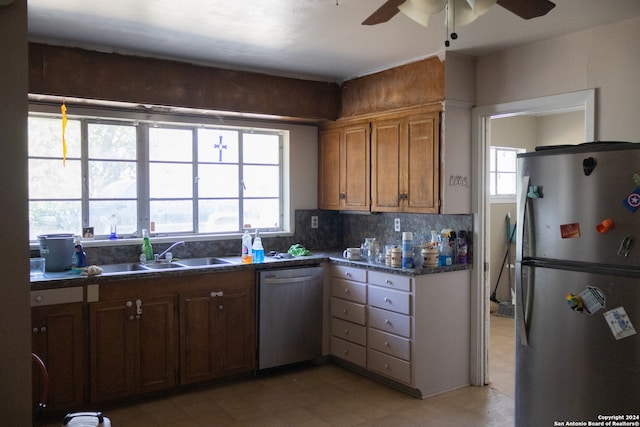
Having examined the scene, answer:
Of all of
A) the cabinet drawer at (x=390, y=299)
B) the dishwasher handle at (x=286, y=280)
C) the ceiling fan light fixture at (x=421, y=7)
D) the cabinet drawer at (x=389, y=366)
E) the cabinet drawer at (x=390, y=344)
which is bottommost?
the cabinet drawer at (x=389, y=366)

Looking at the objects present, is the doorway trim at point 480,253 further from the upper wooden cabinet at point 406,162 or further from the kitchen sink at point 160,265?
the kitchen sink at point 160,265

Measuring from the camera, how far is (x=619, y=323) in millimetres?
2490

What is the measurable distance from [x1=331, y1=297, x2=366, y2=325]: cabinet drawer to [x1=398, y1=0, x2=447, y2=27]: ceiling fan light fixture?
256cm

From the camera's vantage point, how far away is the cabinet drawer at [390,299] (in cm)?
377

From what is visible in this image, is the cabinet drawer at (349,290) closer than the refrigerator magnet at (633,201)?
No

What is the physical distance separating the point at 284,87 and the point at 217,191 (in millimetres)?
1057

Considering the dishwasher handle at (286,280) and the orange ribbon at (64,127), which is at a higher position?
the orange ribbon at (64,127)

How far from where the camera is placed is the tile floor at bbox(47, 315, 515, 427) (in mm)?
3387

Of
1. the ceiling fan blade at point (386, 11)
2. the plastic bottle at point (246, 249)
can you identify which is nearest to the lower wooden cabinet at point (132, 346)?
the plastic bottle at point (246, 249)

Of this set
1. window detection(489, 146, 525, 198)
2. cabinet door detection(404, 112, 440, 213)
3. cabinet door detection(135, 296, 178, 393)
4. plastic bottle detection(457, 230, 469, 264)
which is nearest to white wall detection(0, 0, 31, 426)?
cabinet door detection(135, 296, 178, 393)

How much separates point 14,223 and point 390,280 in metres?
2.58

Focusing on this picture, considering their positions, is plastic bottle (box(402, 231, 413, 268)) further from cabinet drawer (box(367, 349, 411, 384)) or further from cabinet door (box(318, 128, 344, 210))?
cabinet door (box(318, 128, 344, 210))

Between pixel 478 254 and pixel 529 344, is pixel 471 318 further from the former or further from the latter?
pixel 529 344

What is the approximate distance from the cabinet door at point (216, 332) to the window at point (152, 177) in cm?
76
